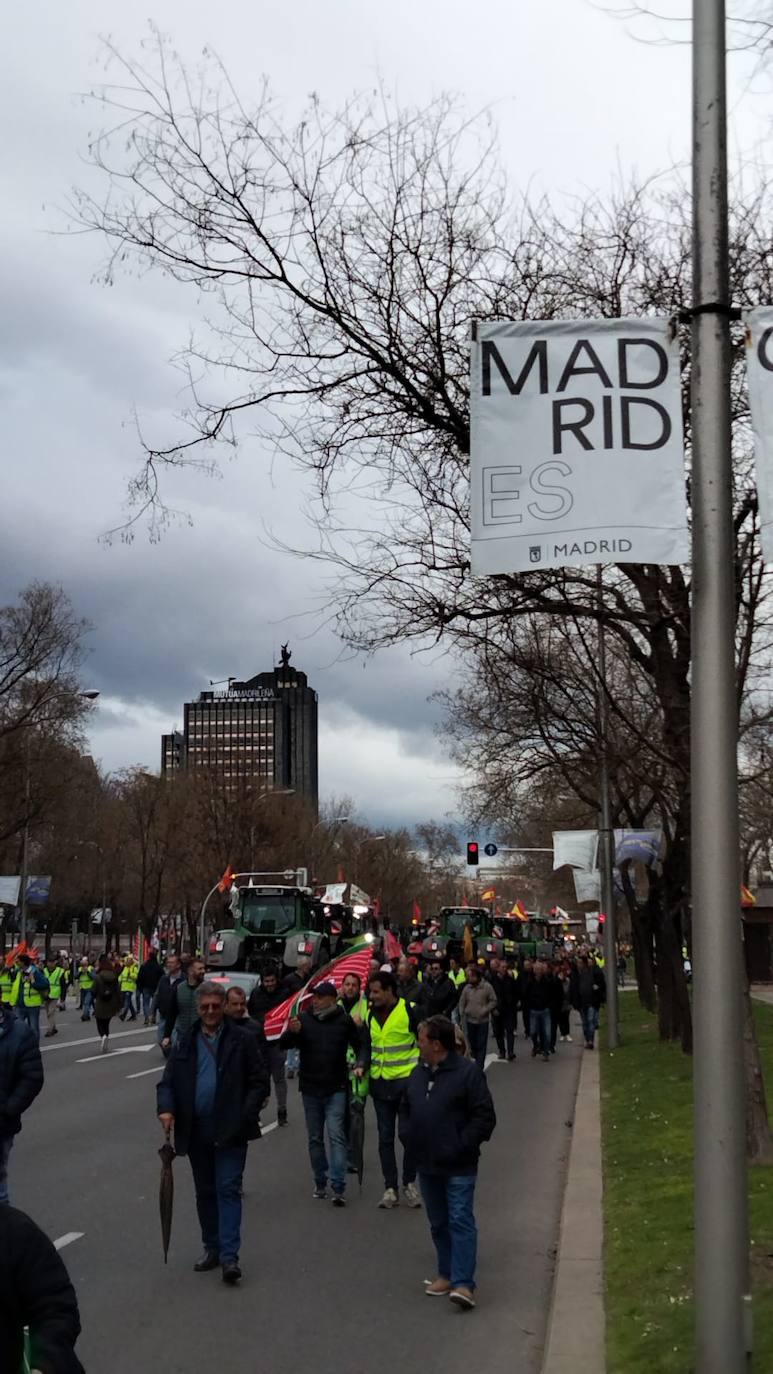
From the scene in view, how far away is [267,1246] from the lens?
29.8 feet

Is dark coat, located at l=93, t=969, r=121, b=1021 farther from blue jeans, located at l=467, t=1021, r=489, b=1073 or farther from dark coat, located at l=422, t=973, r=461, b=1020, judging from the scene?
blue jeans, located at l=467, t=1021, r=489, b=1073

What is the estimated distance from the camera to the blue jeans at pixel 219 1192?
8.13 m

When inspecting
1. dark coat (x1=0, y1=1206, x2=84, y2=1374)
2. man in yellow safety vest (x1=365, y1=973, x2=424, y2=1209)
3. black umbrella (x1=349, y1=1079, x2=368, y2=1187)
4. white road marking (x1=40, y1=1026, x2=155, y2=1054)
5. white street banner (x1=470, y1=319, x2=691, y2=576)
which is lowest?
white road marking (x1=40, y1=1026, x2=155, y2=1054)

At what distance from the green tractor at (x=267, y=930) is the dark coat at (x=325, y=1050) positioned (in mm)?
19540

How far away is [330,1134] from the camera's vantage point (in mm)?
10859

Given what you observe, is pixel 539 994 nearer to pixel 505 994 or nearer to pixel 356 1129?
pixel 505 994

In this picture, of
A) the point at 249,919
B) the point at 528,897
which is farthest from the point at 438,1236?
the point at 528,897

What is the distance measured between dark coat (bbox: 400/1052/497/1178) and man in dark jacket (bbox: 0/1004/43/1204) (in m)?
2.39

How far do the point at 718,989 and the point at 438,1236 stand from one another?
3.68 metres

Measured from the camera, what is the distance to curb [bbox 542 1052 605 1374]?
6.52 metres

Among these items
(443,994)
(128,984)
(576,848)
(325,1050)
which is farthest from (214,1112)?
(128,984)

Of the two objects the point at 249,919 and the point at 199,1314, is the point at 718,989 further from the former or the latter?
the point at 249,919

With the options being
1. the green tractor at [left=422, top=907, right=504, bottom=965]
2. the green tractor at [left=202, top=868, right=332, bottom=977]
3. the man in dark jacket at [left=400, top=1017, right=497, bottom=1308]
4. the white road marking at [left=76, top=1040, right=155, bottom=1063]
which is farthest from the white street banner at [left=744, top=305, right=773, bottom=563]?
the green tractor at [left=422, top=907, right=504, bottom=965]

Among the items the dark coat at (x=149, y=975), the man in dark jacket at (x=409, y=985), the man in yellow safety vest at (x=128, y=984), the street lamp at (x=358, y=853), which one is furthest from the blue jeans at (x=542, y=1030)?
the street lamp at (x=358, y=853)
